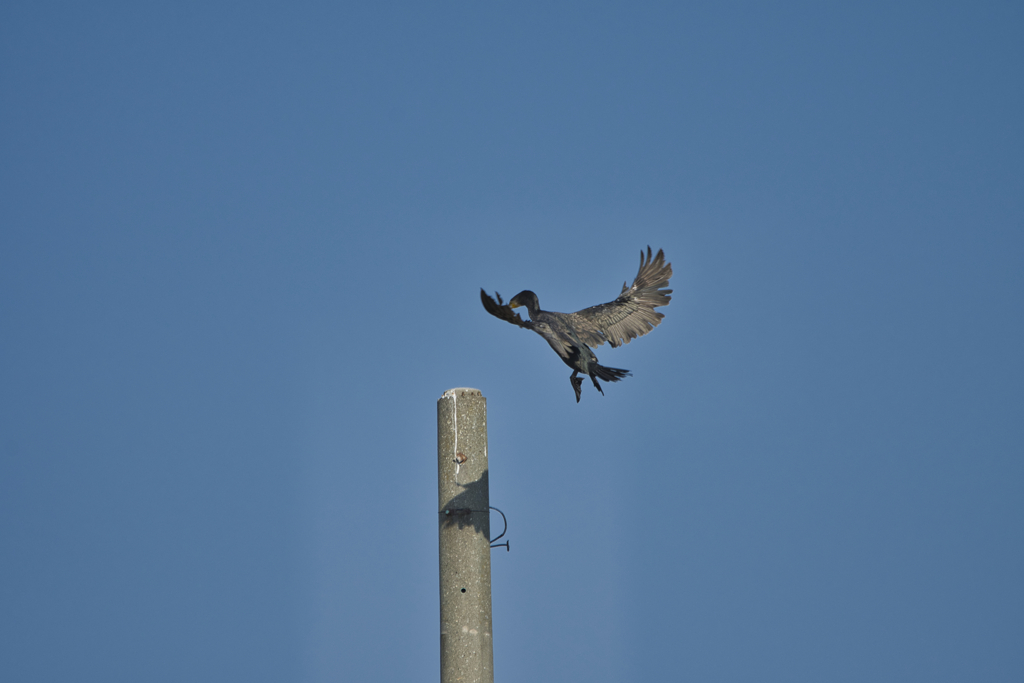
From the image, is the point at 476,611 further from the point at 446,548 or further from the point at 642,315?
the point at 642,315

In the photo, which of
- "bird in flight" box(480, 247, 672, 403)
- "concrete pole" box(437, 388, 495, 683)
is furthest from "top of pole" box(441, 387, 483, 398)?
"bird in flight" box(480, 247, 672, 403)

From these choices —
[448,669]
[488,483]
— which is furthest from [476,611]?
[488,483]

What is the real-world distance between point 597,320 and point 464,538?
332 cm

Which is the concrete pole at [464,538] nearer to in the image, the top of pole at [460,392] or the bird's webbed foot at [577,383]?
the top of pole at [460,392]

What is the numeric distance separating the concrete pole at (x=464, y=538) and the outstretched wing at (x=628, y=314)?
2103mm

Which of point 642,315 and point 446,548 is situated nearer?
point 446,548

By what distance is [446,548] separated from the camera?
8.41 metres

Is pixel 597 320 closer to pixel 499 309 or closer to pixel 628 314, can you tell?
pixel 628 314

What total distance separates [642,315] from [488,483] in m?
3.39

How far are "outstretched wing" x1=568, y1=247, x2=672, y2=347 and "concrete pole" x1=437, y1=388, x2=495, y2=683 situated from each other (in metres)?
2.10

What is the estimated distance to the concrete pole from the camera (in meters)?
8.20

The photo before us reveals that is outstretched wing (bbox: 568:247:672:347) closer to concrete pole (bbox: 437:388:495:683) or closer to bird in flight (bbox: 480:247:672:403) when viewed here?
bird in flight (bbox: 480:247:672:403)

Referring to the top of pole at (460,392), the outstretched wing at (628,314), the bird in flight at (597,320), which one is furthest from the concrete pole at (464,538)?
the outstretched wing at (628,314)

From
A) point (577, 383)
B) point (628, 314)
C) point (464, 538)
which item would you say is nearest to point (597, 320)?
point (628, 314)
